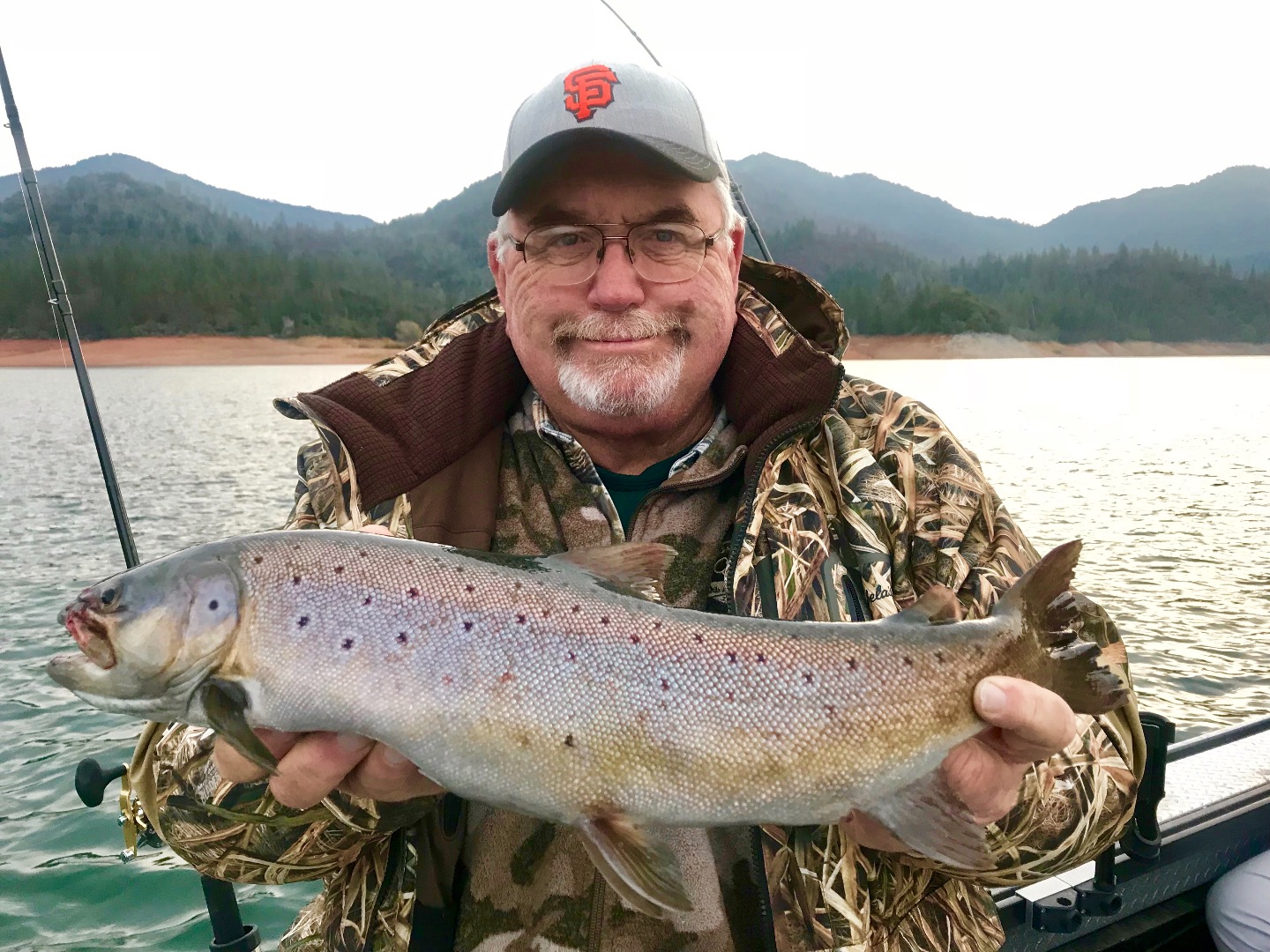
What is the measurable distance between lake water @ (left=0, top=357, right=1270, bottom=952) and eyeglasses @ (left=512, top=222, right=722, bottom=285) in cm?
469

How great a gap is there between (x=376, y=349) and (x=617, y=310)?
69.1 m

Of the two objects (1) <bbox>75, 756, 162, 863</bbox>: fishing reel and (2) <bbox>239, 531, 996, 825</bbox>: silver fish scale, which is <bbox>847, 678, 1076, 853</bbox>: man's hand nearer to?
(2) <bbox>239, 531, 996, 825</bbox>: silver fish scale

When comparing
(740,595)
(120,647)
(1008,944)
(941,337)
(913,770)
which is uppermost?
(120,647)

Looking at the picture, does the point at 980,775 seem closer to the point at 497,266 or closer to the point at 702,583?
the point at 702,583

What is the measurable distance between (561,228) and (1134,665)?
951 cm

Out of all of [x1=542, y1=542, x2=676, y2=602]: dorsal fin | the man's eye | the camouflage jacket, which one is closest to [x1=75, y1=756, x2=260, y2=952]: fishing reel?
the camouflage jacket

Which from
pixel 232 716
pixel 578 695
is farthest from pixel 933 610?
pixel 232 716

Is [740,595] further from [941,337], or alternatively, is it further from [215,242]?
[215,242]

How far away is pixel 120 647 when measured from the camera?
1.96m

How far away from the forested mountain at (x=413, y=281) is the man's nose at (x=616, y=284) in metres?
45.5

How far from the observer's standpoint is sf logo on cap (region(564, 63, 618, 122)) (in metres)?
2.89

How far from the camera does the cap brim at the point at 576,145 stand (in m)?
2.79

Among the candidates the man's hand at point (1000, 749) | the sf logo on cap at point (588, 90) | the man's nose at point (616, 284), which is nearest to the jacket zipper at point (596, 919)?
the man's hand at point (1000, 749)

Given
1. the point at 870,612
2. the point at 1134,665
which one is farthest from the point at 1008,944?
the point at 1134,665
